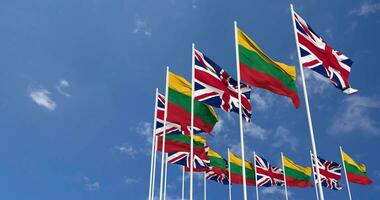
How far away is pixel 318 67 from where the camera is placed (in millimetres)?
15445

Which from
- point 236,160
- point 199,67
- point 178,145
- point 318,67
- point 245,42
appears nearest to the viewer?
point 318,67

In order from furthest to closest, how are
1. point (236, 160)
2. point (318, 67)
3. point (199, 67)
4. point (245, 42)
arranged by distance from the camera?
1. point (236, 160)
2. point (199, 67)
3. point (245, 42)
4. point (318, 67)

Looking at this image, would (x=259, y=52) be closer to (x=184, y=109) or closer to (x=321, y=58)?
(x=321, y=58)

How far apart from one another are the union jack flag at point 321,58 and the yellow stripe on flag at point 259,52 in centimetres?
92

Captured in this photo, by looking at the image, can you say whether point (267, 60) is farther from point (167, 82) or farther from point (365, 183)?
point (365, 183)

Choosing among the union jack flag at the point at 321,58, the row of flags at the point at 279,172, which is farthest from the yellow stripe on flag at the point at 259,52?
the row of flags at the point at 279,172

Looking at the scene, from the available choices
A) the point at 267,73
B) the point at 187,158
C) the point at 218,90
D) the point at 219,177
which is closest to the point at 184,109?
the point at 218,90

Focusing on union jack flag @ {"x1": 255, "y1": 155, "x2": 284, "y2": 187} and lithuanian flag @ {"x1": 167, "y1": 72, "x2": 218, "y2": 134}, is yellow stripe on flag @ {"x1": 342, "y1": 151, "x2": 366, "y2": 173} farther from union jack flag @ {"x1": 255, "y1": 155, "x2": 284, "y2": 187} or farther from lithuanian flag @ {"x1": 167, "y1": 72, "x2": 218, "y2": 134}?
lithuanian flag @ {"x1": 167, "y1": 72, "x2": 218, "y2": 134}

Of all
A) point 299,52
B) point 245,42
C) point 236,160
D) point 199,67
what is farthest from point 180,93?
point 236,160

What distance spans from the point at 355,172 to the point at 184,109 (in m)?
20.9

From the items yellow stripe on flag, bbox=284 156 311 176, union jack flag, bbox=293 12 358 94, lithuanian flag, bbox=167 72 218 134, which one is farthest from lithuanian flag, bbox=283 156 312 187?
union jack flag, bbox=293 12 358 94

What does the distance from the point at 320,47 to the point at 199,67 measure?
5.80 meters

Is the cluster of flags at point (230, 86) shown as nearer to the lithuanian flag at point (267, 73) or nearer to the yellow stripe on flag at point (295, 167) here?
the lithuanian flag at point (267, 73)

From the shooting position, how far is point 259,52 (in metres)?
16.4
